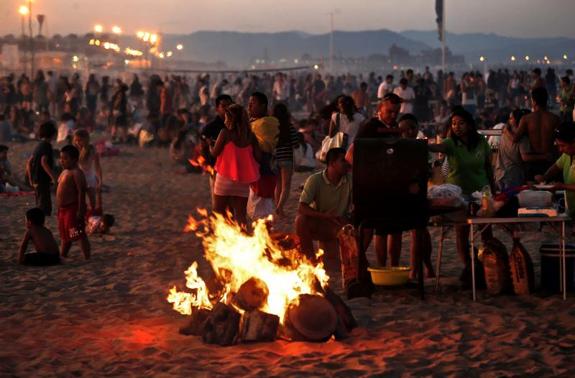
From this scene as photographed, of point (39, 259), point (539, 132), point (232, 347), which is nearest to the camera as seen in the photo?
point (232, 347)

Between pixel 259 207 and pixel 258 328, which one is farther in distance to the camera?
pixel 259 207

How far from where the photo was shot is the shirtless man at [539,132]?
11.8 m

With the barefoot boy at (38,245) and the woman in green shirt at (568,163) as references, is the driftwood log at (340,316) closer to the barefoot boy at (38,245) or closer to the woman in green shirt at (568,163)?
the woman in green shirt at (568,163)

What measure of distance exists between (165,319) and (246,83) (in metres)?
32.6

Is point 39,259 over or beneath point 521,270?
beneath

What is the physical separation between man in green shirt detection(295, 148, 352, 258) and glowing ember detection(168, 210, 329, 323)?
1.22 meters

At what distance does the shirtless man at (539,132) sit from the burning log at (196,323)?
569 cm

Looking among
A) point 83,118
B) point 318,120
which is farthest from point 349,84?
point 318,120

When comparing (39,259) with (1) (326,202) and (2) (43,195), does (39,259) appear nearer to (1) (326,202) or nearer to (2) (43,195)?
(2) (43,195)

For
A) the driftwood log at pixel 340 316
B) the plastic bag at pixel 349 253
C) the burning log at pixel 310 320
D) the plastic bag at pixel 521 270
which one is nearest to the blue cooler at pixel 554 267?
the plastic bag at pixel 521 270

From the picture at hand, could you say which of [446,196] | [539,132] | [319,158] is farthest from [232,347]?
[319,158]

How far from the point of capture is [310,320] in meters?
7.32

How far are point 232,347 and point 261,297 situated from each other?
1.47ft

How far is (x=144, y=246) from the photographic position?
1218 cm
